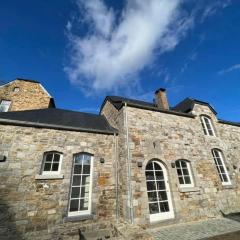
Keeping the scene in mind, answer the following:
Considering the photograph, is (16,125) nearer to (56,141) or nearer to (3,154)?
(3,154)

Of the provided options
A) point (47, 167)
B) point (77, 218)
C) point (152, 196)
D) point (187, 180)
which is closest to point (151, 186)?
point (152, 196)

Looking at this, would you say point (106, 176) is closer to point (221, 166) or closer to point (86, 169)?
point (86, 169)

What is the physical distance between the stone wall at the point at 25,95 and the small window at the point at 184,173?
11.2m

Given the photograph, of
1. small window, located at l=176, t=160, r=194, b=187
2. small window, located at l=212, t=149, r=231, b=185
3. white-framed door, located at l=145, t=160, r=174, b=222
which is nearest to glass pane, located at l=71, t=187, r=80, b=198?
white-framed door, located at l=145, t=160, r=174, b=222

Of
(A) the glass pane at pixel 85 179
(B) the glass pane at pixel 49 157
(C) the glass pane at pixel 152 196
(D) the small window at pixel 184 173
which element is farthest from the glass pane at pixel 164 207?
(B) the glass pane at pixel 49 157

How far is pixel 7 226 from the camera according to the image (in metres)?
5.41

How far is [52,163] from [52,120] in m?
2.17

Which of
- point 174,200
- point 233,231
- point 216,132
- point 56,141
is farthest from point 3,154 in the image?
point 216,132

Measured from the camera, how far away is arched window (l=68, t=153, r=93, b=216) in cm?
657

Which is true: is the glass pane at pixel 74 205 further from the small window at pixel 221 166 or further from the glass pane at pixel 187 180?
the small window at pixel 221 166

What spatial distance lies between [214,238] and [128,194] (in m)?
3.09

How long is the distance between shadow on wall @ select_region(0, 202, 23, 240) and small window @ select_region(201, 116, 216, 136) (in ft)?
35.0

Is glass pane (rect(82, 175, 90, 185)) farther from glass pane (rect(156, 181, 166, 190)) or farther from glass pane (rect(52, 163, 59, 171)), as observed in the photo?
glass pane (rect(156, 181, 166, 190))

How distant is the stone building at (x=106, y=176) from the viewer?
590cm
